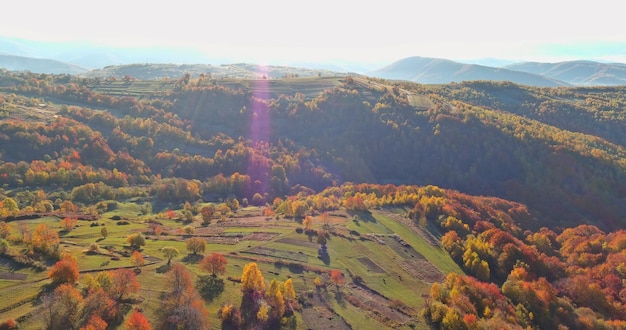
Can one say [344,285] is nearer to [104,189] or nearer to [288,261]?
[288,261]

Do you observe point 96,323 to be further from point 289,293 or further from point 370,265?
point 370,265

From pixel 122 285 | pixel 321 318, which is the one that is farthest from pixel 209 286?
pixel 321 318

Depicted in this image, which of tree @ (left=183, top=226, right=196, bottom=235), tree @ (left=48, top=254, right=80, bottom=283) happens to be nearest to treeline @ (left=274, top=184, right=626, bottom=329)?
tree @ (left=183, top=226, right=196, bottom=235)

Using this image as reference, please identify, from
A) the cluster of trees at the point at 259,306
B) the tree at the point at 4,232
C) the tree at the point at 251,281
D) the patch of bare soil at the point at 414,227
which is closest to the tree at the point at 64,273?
the tree at the point at 4,232

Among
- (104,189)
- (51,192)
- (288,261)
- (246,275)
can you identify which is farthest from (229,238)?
(51,192)

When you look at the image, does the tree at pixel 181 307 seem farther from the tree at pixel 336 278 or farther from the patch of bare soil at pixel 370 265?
the patch of bare soil at pixel 370 265

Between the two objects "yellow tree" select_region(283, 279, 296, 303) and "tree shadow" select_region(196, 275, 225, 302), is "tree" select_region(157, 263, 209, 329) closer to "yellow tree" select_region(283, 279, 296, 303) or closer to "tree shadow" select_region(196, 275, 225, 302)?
"tree shadow" select_region(196, 275, 225, 302)
